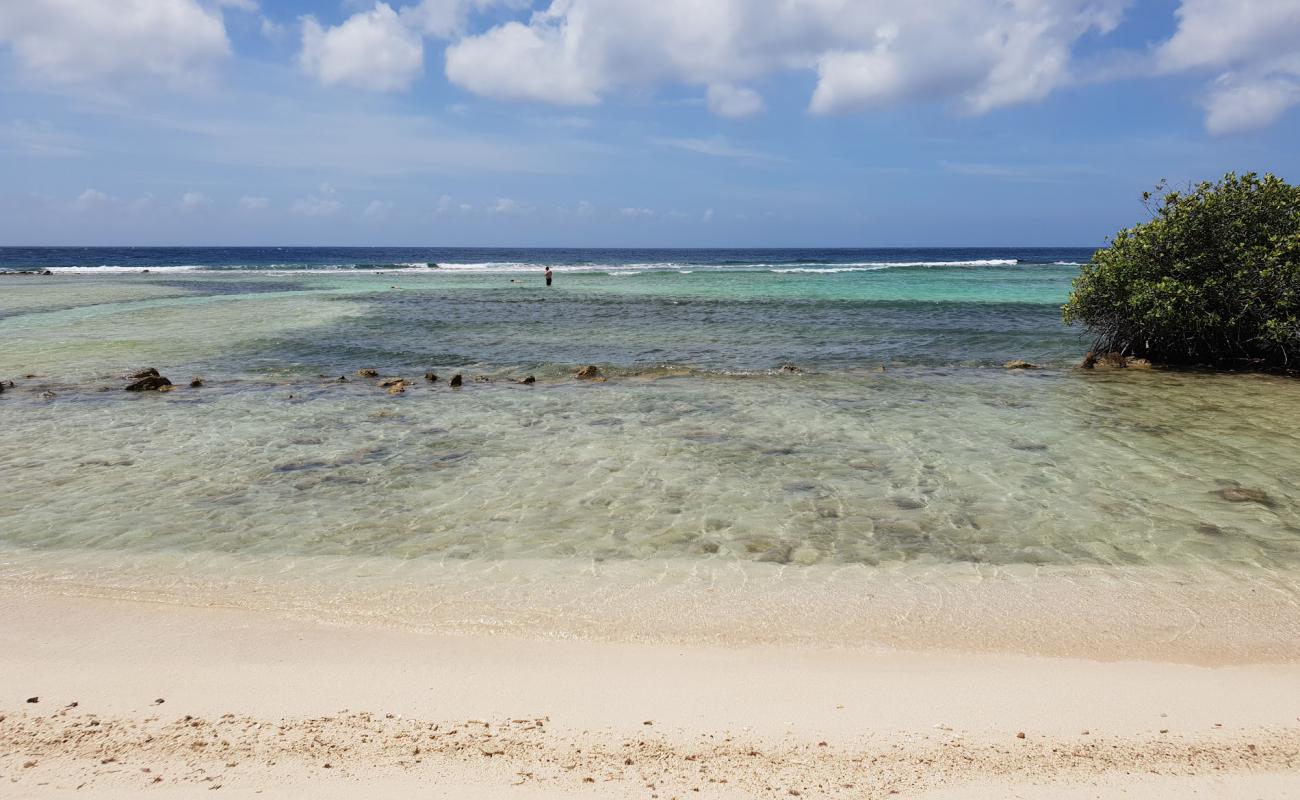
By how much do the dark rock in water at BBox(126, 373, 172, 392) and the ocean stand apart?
239 mm

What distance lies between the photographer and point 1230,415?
1209 centimetres

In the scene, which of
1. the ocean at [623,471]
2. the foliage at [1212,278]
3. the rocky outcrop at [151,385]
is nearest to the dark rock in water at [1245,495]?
the ocean at [623,471]

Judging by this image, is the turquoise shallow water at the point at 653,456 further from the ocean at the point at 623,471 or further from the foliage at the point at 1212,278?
the foliage at the point at 1212,278

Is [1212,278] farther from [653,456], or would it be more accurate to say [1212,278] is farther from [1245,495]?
[653,456]

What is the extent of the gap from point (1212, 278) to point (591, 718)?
57.8 feet

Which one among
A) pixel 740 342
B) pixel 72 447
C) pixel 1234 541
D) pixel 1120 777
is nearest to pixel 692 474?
pixel 1234 541

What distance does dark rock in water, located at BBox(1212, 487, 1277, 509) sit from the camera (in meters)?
7.93

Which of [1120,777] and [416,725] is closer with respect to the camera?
[1120,777]

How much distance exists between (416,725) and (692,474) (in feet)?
17.9

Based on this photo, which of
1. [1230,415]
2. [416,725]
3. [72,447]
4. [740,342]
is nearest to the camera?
[416,725]

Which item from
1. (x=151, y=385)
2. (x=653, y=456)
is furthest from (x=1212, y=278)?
(x=151, y=385)

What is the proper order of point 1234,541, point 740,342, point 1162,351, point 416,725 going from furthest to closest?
point 740,342 → point 1162,351 → point 1234,541 → point 416,725

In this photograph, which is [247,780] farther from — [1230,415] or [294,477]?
[1230,415]

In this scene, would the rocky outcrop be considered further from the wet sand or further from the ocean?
the wet sand
